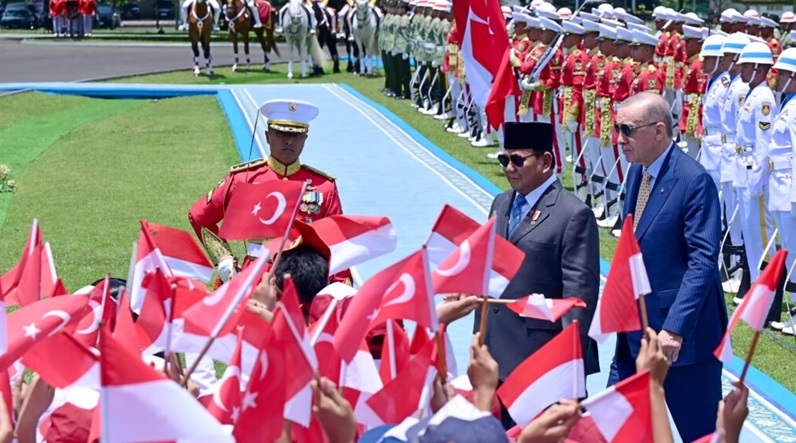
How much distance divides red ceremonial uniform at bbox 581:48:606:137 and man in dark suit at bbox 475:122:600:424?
372 inches

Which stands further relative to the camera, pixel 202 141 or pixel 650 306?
pixel 202 141

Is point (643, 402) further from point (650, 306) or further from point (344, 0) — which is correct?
point (344, 0)

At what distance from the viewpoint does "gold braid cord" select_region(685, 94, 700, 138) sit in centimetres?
1459

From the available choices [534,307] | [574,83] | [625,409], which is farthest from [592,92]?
[625,409]

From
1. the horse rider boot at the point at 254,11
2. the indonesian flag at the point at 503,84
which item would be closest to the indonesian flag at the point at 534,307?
the indonesian flag at the point at 503,84

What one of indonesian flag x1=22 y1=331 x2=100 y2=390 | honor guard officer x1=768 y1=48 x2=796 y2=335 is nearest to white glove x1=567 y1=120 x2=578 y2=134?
honor guard officer x1=768 y1=48 x2=796 y2=335

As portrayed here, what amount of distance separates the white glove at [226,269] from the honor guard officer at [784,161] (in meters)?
4.84

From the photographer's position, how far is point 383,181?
57.6ft

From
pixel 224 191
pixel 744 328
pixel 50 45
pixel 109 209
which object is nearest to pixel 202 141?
pixel 109 209

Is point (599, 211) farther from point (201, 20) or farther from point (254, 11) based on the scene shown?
point (254, 11)

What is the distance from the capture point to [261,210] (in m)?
6.00

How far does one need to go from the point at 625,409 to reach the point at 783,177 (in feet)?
22.3

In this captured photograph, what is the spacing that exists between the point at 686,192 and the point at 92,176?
43.3ft

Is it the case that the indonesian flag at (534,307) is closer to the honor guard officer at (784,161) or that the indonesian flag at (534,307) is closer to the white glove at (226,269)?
the white glove at (226,269)
